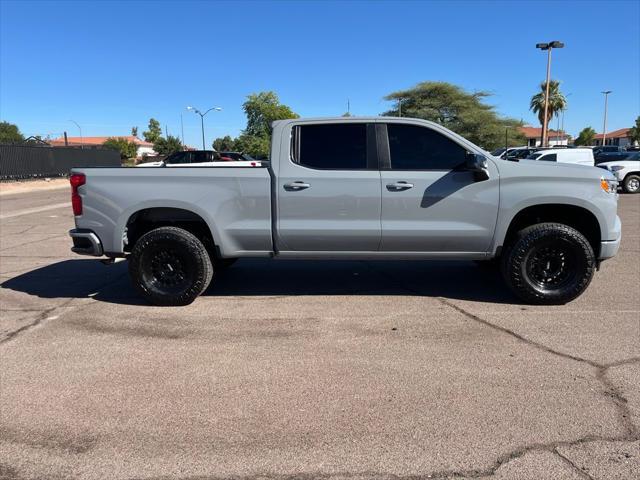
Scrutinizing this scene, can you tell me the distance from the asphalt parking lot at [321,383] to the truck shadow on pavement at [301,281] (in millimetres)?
54

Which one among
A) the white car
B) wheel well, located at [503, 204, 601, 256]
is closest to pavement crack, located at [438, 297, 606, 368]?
wheel well, located at [503, 204, 601, 256]

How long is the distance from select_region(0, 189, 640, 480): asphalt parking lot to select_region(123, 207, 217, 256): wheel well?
0.72 metres

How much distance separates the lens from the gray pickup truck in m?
5.20

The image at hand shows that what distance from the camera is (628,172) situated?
782 inches

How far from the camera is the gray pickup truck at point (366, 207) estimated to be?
17.0ft

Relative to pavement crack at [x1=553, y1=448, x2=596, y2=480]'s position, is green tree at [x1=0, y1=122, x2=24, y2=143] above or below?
above

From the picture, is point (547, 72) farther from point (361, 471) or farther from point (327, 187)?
point (361, 471)

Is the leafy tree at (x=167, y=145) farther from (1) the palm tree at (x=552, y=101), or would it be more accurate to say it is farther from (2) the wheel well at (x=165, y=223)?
(2) the wheel well at (x=165, y=223)

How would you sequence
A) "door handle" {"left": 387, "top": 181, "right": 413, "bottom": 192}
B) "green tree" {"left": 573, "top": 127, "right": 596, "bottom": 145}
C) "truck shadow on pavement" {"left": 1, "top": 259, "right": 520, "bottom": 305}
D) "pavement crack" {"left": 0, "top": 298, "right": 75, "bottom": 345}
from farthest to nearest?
"green tree" {"left": 573, "top": 127, "right": 596, "bottom": 145}, "truck shadow on pavement" {"left": 1, "top": 259, "right": 520, "bottom": 305}, "door handle" {"left": 387, "top": 181, "right": 413, "bottom": 192}, "pavement crack" {"left": 0, "top": 298, "right": 75, "bottom": 345}

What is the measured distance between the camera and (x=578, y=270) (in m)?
5.30

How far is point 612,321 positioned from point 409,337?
2.10 m

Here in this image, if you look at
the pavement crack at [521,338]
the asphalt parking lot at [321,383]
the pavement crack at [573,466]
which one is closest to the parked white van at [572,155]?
the asphalt parking lot at [321,383]

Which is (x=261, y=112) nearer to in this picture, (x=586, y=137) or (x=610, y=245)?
(x=586, y=137)

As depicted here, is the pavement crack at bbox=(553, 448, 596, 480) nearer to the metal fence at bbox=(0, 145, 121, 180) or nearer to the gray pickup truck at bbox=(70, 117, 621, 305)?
the gray pickup truck at bbox=(70, 117, 621, 305)
